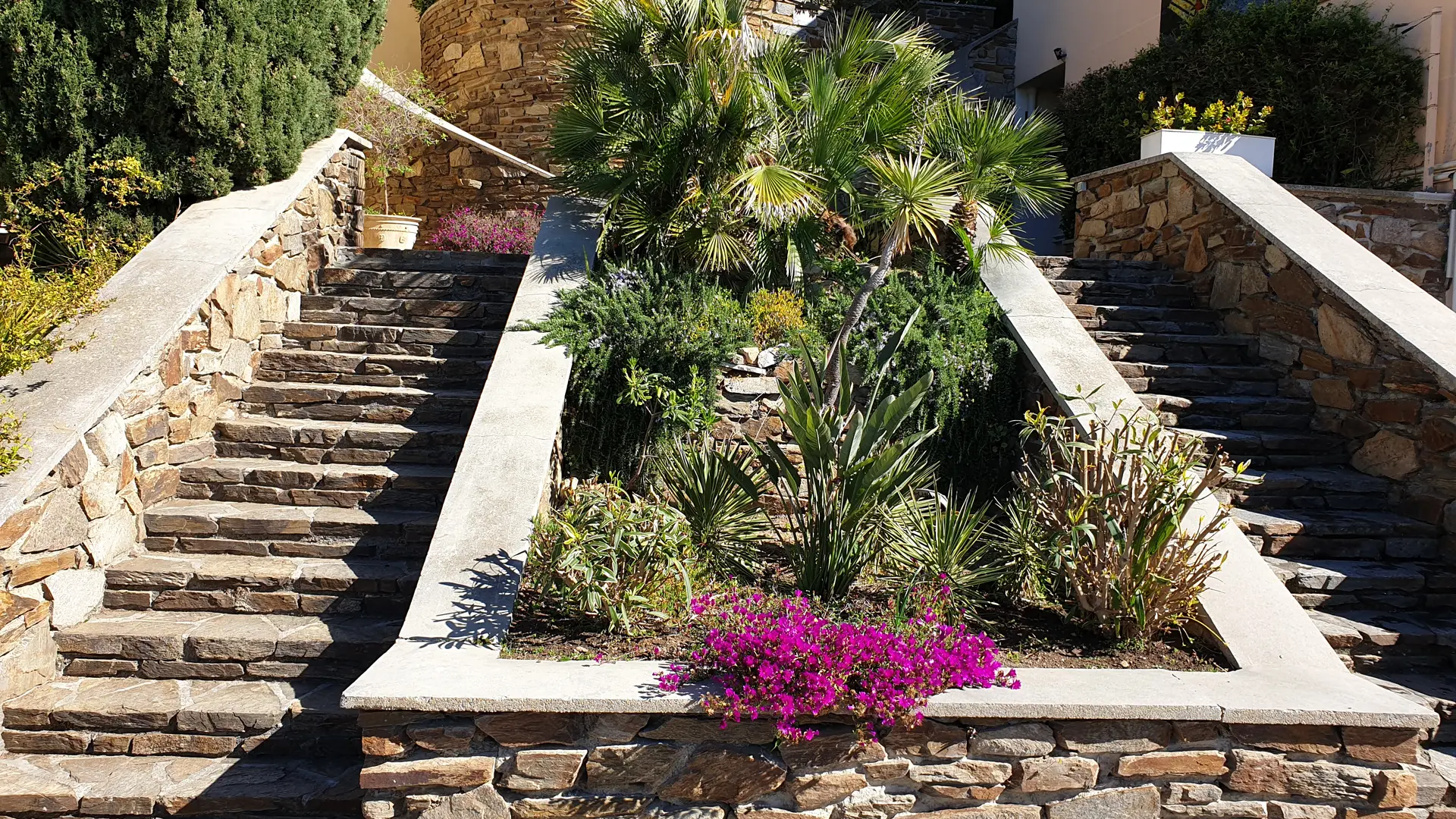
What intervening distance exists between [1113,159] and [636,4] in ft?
20.1

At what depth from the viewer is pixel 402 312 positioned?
6398mm

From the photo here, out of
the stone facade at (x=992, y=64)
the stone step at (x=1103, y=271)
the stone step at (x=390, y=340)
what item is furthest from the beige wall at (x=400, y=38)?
the stone step at (x=1103, y=271)

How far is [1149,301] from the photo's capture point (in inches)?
267

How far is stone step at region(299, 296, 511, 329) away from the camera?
6336 millimetres

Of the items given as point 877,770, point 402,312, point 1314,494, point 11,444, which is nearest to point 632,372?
point 402,312

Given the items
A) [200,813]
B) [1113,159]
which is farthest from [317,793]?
[1113,159]

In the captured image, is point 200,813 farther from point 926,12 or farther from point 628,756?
point 926,12

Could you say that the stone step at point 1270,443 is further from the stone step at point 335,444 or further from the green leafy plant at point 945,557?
the stone step at point 335,444

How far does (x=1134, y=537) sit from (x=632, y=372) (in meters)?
2.67

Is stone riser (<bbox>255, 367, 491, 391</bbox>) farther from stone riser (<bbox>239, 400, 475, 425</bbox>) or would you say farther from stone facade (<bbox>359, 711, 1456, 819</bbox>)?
stone facade (<bbox>359, 711, 1456, 819</bbox>)

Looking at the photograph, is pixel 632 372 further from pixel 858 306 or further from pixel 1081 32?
pixel 1081 32

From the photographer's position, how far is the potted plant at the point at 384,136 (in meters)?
8.78

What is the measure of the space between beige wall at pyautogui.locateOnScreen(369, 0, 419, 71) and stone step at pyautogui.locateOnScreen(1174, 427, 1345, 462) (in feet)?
40.6

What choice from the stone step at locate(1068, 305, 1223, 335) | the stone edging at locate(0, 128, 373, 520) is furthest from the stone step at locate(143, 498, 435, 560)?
the stone step at locate(1068, 305, 1223, 335)
